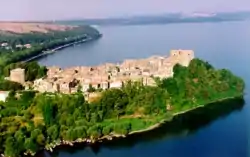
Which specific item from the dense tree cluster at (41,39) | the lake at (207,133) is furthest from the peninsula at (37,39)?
the lake at (207,133)

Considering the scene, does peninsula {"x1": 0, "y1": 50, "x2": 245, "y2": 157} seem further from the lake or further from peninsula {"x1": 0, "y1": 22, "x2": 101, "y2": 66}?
peninsula {"x1": 0, "y1": 22, "x2": 101, "y2": 66}

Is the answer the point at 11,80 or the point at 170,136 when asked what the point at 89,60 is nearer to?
the point at 11,80

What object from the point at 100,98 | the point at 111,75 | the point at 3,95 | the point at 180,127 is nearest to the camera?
the point at 180,127


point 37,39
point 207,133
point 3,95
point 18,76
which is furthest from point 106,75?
point 37,39

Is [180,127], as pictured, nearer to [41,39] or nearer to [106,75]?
[106,75]

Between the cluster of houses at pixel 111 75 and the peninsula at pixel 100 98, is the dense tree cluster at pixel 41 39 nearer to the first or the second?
the cluster of houses at pixel 111 75

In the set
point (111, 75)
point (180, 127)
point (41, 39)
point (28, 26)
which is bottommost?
point (41, 39)

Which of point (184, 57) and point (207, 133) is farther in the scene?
point (184, 57)
